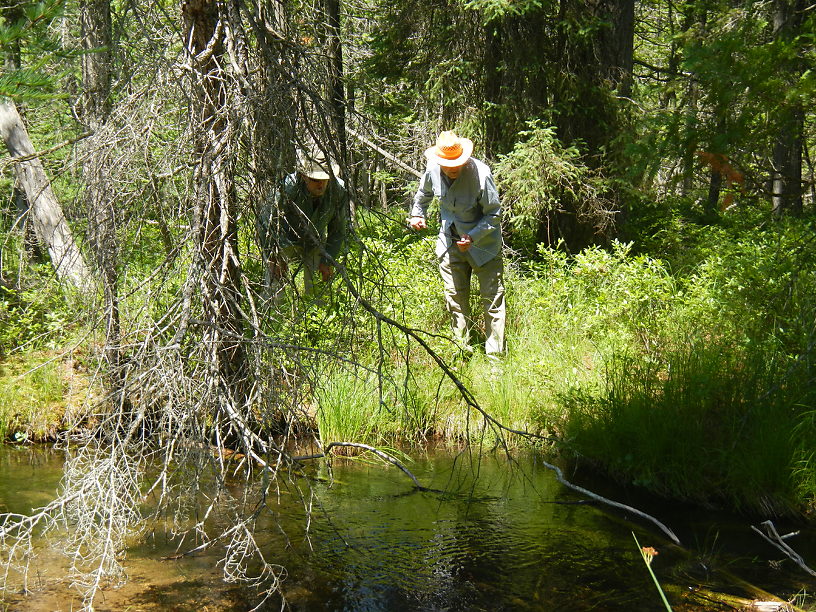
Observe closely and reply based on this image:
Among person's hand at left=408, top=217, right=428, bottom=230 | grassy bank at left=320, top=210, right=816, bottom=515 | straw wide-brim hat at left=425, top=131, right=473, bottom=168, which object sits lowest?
grassy bank at left=320, top=210, right=816, bottom=515

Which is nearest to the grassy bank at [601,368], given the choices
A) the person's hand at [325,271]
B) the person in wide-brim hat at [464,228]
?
the person's hand at [325,271]

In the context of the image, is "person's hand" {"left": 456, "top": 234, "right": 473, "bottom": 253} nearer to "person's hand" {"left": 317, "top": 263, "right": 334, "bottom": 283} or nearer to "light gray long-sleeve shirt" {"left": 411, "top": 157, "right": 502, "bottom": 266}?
"light gray long-sleeve shirt" {"left": 411, "top": 157, "right": 502, "bottom": 266}

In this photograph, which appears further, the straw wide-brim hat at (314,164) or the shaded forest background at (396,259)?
the straw wide-brim hat at (314,164)

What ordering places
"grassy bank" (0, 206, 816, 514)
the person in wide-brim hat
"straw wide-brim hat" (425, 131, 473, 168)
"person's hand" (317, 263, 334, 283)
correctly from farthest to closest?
the person in wide-brim hat
"straw wide-brim hat" (425, 131, 473, 168)
"grassy bank" (0, 206, 816, 514)
"person's hand" (317, 263, 334, 283)

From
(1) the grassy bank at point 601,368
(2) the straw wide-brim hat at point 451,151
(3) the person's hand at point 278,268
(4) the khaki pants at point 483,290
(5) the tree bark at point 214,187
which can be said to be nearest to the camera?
(5) the tree bark at point 214,187

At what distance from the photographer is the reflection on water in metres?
4.09

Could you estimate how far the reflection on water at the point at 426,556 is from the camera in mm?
4094

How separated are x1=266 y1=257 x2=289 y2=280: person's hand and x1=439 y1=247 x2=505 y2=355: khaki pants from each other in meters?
3.95

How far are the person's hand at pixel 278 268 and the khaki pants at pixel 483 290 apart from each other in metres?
3.95

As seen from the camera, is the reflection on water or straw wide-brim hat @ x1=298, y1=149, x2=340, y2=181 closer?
straw wide-brim hat @ x1=298, y1=149, x2=340, y2=181

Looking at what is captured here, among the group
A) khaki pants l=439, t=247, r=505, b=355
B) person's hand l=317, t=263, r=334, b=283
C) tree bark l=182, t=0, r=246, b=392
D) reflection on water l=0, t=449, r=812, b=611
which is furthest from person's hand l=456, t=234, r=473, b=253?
tree bark l=182, t=0, r=246, b=392

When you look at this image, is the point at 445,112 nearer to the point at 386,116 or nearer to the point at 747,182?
the point at 386,116

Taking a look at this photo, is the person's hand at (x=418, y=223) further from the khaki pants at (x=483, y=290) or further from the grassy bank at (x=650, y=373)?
the grassy bank at (x=650, y=373)

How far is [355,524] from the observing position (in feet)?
16.8
